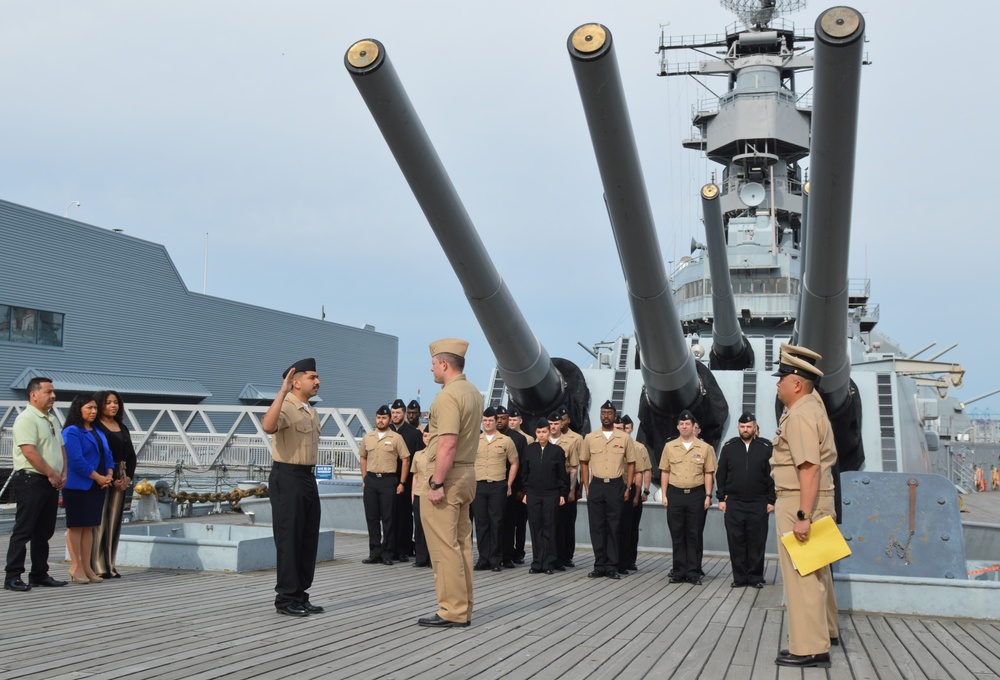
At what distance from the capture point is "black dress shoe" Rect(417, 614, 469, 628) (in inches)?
191

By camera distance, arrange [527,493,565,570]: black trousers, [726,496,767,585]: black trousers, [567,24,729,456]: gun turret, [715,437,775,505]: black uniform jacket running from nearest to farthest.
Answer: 1. [567,24,729,456]: gun turret
2. [726,496,767,585]: black trousers
3. [715,437,775,505]: black uniform jacket
4. [527,493,565,570]: black trousers

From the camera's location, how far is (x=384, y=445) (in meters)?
8.17

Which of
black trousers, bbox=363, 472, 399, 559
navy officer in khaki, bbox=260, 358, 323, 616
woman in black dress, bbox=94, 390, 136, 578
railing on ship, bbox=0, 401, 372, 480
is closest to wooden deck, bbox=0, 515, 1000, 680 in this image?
navy officer in khaki, bbox=260, 358, 323, 616

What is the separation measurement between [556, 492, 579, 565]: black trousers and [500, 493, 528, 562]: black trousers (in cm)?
39

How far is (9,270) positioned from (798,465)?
76.2 feet

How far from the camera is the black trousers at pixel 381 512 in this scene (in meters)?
7.90

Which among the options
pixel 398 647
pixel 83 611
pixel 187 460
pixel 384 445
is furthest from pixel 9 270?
pixel 398 647

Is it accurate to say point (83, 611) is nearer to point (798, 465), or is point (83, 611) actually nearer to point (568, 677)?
point (568, 677)

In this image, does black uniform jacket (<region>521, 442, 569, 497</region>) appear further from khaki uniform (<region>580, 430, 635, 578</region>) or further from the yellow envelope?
the yellow envelope

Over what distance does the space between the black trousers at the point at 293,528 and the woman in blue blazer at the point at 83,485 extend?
72.9 inches

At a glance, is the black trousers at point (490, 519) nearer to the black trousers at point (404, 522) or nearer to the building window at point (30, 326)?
the black trousers at point (404, 522)

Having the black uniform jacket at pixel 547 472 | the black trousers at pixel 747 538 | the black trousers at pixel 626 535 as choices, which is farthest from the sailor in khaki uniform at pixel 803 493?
the black uniform jacket at pixel 547 472

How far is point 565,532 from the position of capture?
25.4 ft

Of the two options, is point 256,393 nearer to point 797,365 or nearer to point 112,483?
point 112,483
